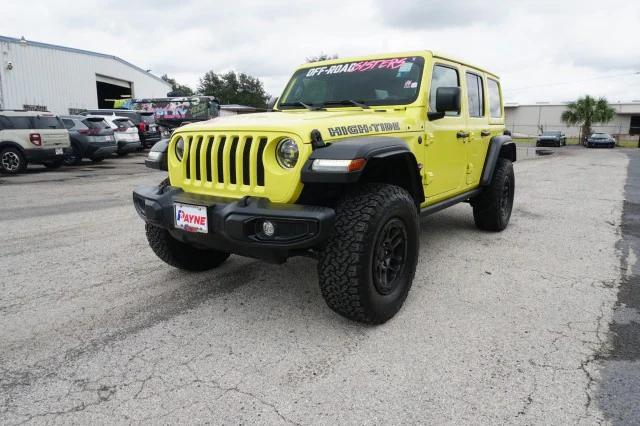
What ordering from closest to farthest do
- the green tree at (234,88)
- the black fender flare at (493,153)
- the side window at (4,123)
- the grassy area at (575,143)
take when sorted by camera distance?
the black fender flare at (493,153), the side window at (4,123), the grassy area at (575,143), the green tree at (234,88)

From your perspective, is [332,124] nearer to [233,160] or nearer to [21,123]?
[233,160]

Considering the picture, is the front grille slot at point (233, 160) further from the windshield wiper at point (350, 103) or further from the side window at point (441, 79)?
the side window at point (441, 79)

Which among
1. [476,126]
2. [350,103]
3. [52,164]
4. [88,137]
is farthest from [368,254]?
[88,137]

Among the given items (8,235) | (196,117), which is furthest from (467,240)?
(196,117)

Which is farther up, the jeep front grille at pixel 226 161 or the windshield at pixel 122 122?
the windshield at pixel 122 122

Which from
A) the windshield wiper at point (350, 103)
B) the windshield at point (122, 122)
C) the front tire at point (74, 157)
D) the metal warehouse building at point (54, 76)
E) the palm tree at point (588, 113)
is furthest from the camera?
the palm tree at point (588, 113)

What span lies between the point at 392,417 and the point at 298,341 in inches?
33.1

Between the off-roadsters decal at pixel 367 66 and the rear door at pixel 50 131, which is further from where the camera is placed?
the rear door at pixel 50 131

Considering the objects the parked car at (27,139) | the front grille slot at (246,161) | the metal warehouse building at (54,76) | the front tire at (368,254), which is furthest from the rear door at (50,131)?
the metal warehouse building at (54,76)

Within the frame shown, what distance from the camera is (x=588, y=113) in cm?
4144

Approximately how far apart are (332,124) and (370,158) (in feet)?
1.22

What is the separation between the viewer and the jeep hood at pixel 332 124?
8.81 ft

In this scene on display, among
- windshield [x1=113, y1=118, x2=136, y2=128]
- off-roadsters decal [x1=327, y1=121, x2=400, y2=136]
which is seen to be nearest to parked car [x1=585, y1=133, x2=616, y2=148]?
windshield [x1=113, y1=118, x2=136, y2=128]

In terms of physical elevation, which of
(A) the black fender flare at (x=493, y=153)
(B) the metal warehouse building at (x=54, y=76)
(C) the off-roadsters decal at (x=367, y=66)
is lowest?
(A) the black fender flare at (x=493, y=153)
